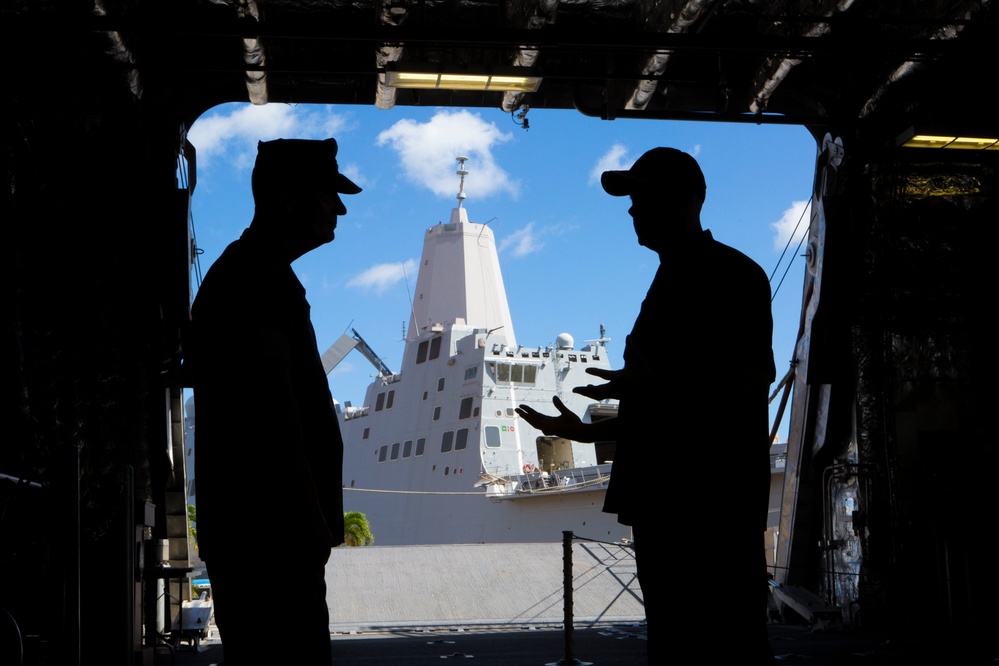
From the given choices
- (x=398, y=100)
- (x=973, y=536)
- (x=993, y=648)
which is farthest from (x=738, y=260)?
(x=398, y=100)

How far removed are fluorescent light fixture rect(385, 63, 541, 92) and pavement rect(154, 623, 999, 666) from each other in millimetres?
3473

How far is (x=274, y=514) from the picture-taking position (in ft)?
7.01

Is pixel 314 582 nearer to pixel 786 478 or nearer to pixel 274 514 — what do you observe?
pixel 274 514

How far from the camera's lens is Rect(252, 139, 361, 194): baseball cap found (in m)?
2.46

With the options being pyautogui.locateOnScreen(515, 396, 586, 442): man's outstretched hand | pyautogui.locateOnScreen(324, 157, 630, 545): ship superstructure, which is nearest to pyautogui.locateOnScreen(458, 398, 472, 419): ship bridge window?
pyautogui.locateOnScreen(324, 157, 630, 545): ship superstructure

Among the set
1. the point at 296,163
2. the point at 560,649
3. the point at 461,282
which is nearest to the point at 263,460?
the point at 296,163

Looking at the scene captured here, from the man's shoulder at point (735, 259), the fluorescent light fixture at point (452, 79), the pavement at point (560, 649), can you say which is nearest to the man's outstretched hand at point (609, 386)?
the man's shoulder at point (735, 259)

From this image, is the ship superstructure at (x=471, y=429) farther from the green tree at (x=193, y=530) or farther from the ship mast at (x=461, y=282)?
the green tree at (x=193, y=530)

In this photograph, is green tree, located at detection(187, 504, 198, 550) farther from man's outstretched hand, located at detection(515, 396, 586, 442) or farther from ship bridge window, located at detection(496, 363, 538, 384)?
ship bridge window, located at detection(496, 363, 538, 384)

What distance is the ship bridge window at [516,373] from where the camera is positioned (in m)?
32.7

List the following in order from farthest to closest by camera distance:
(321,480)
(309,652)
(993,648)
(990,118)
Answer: (990,118) → (993,648) → (321,480) → (309,652)

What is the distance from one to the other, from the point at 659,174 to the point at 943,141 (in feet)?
18.3

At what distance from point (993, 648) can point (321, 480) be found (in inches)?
231

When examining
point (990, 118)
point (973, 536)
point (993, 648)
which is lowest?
point (993, 648)
